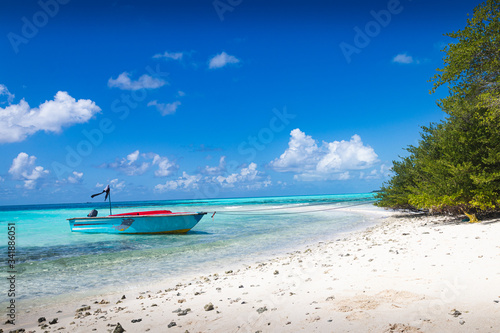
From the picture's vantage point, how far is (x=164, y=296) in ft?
23.3

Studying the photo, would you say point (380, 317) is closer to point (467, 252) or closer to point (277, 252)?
point (467, 252)

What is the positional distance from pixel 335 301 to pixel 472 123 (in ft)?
39.2

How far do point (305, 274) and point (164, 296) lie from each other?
346 cm

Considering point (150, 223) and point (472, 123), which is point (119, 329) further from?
point (150, 223)

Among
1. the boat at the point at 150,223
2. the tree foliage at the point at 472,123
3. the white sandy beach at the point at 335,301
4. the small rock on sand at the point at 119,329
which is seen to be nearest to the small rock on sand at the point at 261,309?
the white sandy beach at the point at 335,301

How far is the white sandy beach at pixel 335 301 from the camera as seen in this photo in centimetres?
423

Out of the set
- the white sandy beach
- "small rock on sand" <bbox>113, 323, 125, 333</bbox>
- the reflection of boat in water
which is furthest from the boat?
"small rock on sand" <bbox>113, 323, 125, 333</bbox>

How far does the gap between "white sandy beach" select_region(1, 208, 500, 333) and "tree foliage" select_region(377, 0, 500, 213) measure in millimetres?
4568

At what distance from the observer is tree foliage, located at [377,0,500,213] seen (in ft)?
35.5

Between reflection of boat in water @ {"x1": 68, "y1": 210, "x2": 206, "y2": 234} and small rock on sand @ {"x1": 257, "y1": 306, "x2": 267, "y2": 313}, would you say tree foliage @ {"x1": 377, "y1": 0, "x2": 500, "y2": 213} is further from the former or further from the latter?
reflection of boat in water @ {"x1": 68, "y1": 210, "x2": 206, "y2": 234}

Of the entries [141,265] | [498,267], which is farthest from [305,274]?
[141,265]

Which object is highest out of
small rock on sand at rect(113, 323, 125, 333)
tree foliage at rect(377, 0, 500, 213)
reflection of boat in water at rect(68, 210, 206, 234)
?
tree foliage at rect(377, 0, 500, 213)

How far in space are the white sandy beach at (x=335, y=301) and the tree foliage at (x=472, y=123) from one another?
4.57 meters

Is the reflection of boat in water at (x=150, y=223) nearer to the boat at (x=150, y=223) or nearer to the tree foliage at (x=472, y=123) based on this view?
the boat at (x=150, y=223)
